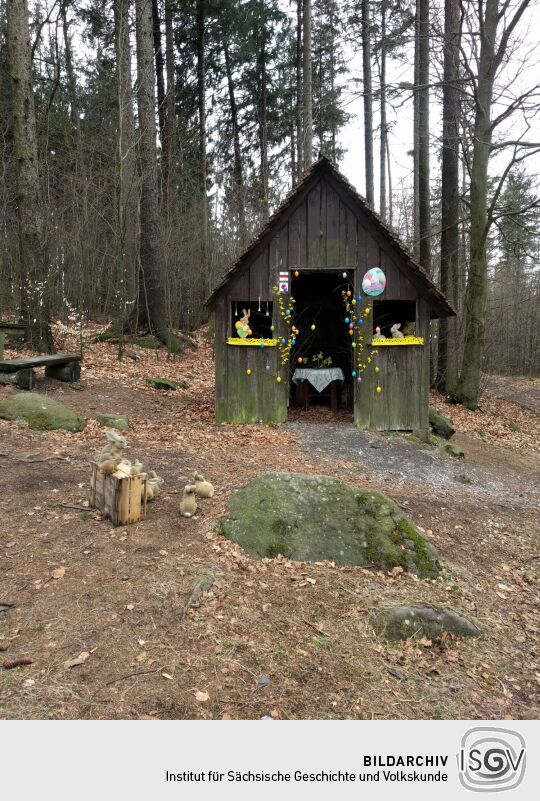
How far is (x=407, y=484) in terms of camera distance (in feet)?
23.8

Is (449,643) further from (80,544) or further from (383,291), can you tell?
(383,291)

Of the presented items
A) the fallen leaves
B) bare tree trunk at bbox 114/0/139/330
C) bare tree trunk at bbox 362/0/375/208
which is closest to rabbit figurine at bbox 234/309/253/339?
bare tree trunk at bbox 114/0/139/330

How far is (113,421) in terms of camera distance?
825 centimetres

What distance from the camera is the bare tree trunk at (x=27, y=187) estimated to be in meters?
10.2

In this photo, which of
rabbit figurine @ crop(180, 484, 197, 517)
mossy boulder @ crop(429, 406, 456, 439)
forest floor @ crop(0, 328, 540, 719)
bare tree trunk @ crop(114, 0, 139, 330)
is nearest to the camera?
forest floor @ crop(0, 328, 540, 719)

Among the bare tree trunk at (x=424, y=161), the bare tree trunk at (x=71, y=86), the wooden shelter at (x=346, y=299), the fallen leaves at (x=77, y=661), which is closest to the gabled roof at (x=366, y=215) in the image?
the wooden shelter at (x=346, y=299)

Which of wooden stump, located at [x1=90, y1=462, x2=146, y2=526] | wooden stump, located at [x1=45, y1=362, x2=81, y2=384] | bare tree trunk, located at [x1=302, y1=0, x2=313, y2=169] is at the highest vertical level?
bare tree trunk, located at [x1=302, y1=0, x2=313, y2=169]

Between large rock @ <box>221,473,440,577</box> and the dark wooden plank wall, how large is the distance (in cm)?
471

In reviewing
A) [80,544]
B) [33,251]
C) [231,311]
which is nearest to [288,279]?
[231,311]

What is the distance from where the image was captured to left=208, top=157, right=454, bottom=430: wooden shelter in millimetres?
9422

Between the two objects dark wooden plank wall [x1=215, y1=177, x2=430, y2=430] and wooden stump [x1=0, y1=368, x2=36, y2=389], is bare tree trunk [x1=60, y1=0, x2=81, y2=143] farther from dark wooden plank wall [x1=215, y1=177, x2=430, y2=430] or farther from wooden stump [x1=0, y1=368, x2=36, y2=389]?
wooden stump [x1=0, y1=368, x2=36, y2=389]

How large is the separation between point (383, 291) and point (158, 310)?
8.48 m

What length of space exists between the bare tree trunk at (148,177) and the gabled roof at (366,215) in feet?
19.9

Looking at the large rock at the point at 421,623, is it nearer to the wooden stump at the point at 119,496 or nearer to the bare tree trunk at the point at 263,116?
the wooden stump at the point at 119,496
